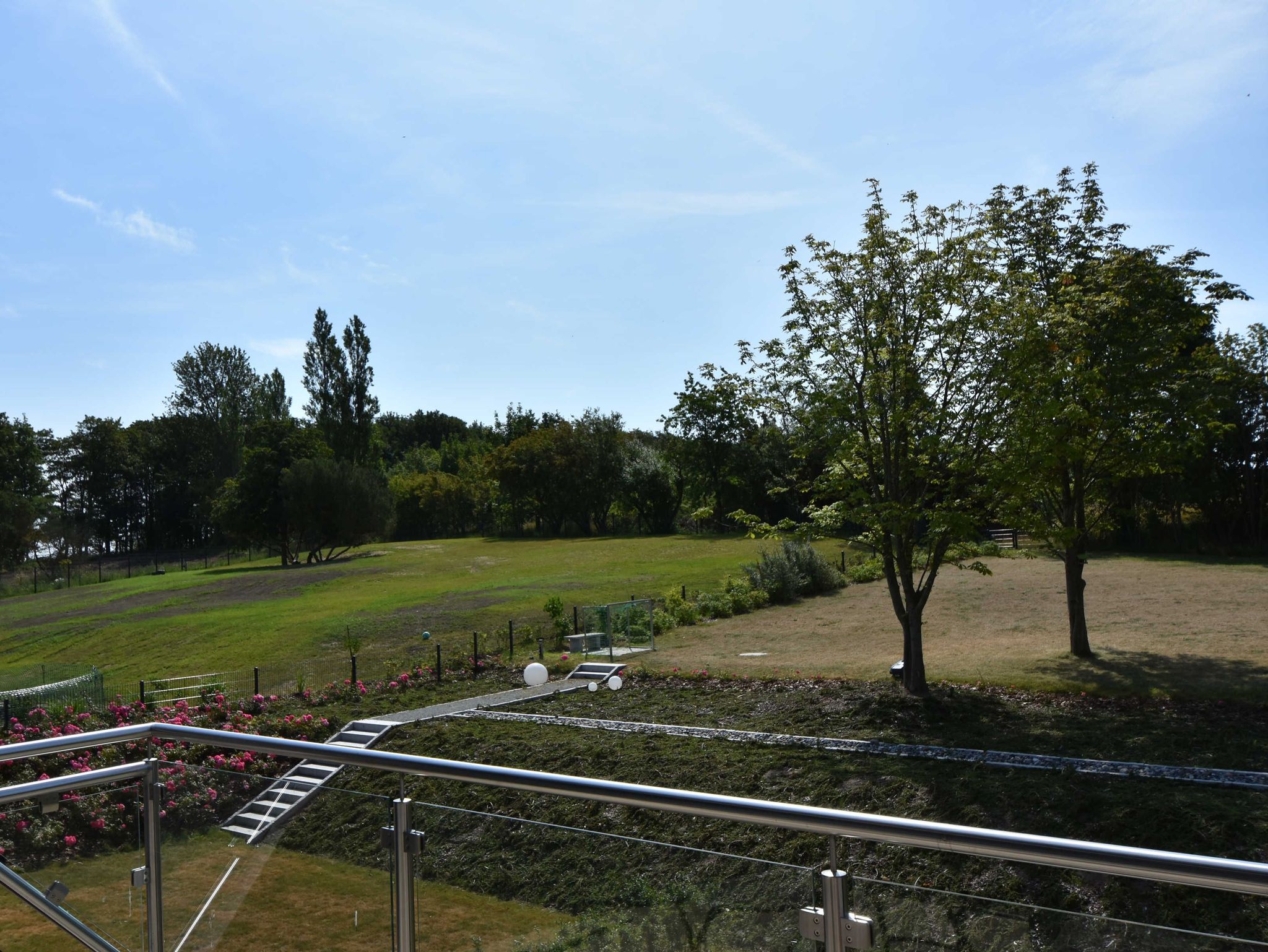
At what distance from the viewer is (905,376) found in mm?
15141

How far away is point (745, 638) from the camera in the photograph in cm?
2392

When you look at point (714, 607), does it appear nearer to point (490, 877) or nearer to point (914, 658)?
point (914, 658)

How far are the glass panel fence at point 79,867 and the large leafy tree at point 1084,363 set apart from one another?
13.5 meters

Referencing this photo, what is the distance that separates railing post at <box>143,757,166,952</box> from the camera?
10.3 feet

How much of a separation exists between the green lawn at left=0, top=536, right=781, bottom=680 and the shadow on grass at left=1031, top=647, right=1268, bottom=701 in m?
14.2

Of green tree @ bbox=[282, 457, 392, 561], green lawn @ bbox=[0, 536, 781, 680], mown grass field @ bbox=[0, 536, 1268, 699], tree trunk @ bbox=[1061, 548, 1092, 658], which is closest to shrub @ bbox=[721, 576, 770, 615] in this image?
mown grass field @ bbox=[0, 536, 1268, 699]

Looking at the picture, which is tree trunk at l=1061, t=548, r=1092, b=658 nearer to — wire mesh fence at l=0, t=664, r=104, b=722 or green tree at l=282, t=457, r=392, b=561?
wire mesh fence at l=0, t=664, r=104, b=722

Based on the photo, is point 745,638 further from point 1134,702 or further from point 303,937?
point 303,937

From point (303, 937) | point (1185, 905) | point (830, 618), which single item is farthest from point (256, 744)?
point (830, 618)

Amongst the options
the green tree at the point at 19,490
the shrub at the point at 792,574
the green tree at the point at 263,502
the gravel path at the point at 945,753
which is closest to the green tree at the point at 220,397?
the green tree at the point at 19,490

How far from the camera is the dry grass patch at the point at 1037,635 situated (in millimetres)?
16297

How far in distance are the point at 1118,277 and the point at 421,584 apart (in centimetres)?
2946

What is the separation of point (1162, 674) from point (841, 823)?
54.4 ft

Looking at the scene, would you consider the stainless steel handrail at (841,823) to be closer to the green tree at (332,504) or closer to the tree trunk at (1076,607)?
the tree trunk at (1076,607)
